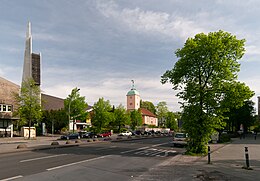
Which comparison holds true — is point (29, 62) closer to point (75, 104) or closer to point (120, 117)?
point (75, 104)

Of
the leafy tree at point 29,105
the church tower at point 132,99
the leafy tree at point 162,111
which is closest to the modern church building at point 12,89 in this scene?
the leafy tree at point 29,105

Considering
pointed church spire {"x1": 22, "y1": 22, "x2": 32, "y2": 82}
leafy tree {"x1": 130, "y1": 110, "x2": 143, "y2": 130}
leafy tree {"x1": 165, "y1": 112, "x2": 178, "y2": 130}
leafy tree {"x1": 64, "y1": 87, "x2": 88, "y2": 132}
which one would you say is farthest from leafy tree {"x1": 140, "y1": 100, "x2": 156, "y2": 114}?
leafy tree {"x1": 64, "y1": 87, "x2": 88, "y2": 132}

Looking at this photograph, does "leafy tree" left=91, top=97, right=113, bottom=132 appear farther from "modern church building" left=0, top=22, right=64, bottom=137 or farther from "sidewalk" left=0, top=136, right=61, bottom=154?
"sidewalk" left=0, top=136, right=61, bottom=154

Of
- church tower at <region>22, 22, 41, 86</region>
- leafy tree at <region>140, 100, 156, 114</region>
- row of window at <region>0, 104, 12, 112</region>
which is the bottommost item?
row of window at <region>0, 104, 12, 112</region>

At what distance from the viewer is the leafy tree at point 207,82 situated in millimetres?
19578

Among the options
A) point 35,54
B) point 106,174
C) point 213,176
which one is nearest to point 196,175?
point 213,176

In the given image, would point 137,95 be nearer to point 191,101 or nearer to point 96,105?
point 96,105

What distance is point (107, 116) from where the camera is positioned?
6569cm

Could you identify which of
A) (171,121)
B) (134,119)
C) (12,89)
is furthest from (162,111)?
(12,89)

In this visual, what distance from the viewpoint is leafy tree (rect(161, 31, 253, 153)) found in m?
19.6

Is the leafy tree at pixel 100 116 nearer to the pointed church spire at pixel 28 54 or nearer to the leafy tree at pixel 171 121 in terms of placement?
the pointed church spire at pixel 28 54

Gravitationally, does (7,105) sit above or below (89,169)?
above

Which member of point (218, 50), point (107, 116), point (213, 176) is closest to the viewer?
point (213, 176)

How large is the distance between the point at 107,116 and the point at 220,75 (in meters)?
47.8
